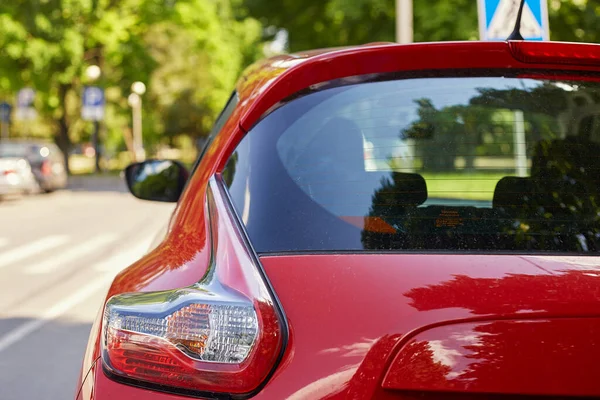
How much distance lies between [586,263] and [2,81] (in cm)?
3883

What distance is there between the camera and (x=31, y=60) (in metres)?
38.0

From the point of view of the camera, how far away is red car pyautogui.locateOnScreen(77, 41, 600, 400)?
1.62 m

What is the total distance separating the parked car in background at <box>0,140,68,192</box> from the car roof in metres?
26.1

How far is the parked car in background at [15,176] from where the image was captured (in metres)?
24.8

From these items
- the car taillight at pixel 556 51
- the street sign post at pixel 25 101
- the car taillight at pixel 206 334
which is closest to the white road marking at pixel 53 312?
the car taillight at pixel 206 334

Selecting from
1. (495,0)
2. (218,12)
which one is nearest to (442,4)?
(495,0)

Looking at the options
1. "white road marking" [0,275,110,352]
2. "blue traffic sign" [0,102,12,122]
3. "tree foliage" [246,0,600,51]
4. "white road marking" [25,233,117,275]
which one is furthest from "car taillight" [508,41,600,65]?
"blue traffic sign" [0,102,12,122]

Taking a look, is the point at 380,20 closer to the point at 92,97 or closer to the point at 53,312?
the point at 92,97

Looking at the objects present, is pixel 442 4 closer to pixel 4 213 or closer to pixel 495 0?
pixel 4 213

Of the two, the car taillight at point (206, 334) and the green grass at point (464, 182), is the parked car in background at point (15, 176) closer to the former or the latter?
the green grass at point (464, 182)

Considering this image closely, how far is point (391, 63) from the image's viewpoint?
2.19 metres

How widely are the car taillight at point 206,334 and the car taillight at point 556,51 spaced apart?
0.82 meters

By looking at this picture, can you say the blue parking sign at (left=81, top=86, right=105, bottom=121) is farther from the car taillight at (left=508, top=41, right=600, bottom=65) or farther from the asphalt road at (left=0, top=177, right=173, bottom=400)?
the car taillight at (left=508, top=41, right=600, bottom=65)

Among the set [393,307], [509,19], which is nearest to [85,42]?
[509,19]
